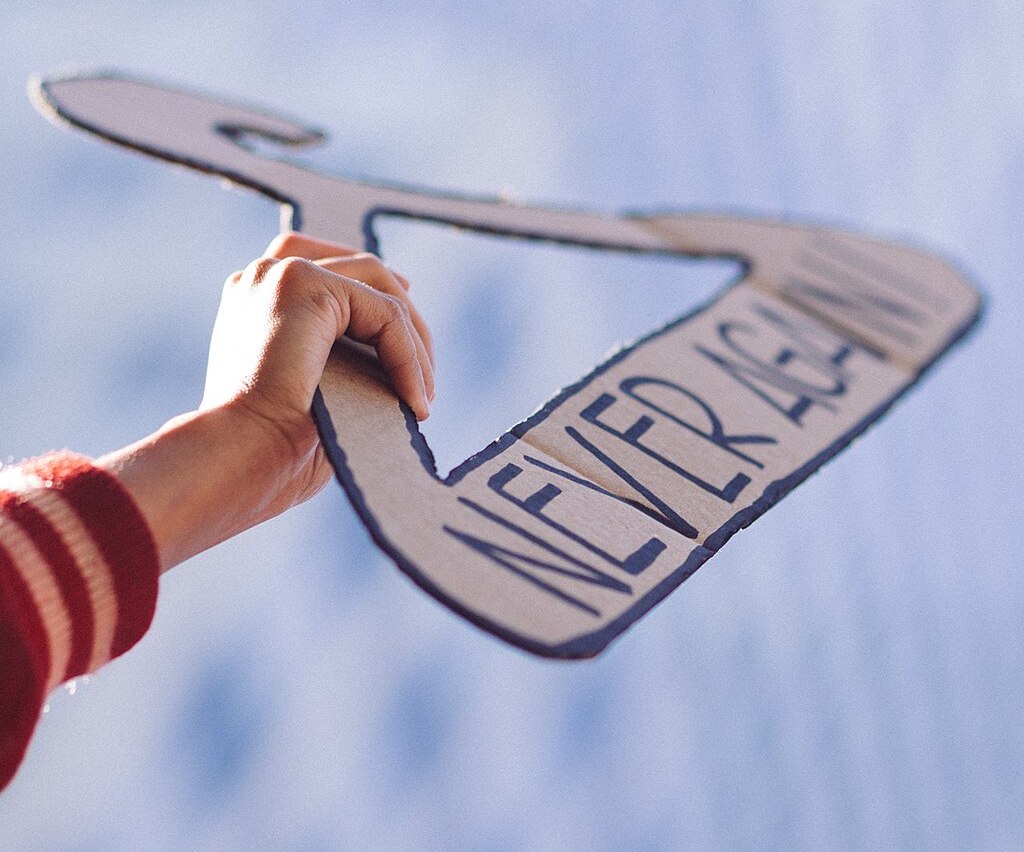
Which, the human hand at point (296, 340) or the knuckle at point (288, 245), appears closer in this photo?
the human hand at point (296, 340)

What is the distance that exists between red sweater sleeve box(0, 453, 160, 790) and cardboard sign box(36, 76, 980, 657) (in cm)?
10

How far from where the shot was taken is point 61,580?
→ 450 millimetres

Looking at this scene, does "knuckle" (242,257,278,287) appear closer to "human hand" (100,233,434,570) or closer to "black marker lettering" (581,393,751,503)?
"human hand" (100,233,434,570)

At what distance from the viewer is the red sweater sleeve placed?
1.39ft

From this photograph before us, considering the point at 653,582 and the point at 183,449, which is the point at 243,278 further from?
the point at 653,582

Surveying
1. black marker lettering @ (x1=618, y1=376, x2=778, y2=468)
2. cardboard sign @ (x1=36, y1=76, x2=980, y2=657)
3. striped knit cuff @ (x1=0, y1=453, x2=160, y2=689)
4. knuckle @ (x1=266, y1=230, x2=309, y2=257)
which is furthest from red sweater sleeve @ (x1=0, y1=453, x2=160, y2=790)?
black marker lettering @ (x1=618, y1=376, x2=778, y2=468)

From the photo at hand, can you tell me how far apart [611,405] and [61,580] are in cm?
36

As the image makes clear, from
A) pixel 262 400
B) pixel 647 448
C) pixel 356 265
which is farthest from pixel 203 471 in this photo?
pixel 647 448

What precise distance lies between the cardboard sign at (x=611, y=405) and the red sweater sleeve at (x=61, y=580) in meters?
0.10

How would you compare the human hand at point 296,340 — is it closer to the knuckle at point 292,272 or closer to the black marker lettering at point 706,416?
the knuckle at point 292,272

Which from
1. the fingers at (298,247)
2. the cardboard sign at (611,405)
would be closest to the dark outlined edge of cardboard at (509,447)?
the cardboard sign at (611,405)

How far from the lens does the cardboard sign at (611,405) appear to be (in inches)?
20.1

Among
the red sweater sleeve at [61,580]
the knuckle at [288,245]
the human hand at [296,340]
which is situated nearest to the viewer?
the red sweater sleeve at [61,580]

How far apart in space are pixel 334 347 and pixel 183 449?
118 mm
